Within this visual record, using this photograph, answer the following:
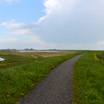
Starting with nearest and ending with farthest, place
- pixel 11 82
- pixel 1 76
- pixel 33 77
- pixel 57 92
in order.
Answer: pixel 57 92
pixel 11 82
pixel 1 76
pixel 33 77

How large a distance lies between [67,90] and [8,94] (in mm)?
3480

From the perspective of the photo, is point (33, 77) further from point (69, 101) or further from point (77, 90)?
point (69, 101)

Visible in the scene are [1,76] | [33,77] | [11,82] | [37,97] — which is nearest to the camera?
[37,97]

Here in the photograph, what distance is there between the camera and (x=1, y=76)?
865 centimetres

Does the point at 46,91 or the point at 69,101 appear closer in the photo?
the point at 69,101

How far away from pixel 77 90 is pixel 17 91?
12.1 feet

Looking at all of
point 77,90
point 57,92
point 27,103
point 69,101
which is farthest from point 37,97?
point 77,90

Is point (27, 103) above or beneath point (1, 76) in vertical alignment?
beneath

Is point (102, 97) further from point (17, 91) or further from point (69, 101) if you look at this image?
point (17, 91)

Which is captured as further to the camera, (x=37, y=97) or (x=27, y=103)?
(x=37, y=97)

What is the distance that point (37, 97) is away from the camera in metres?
6.15

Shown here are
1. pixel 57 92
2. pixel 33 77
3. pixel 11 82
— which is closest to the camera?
pixel 57 92

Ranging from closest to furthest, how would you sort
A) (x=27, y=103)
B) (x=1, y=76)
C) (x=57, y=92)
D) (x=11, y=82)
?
(x=27, y=103) → (x=57, y=92) → (x=11, y=82) → (x=1, y=76)

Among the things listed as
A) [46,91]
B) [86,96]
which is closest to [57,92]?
[46,91]
